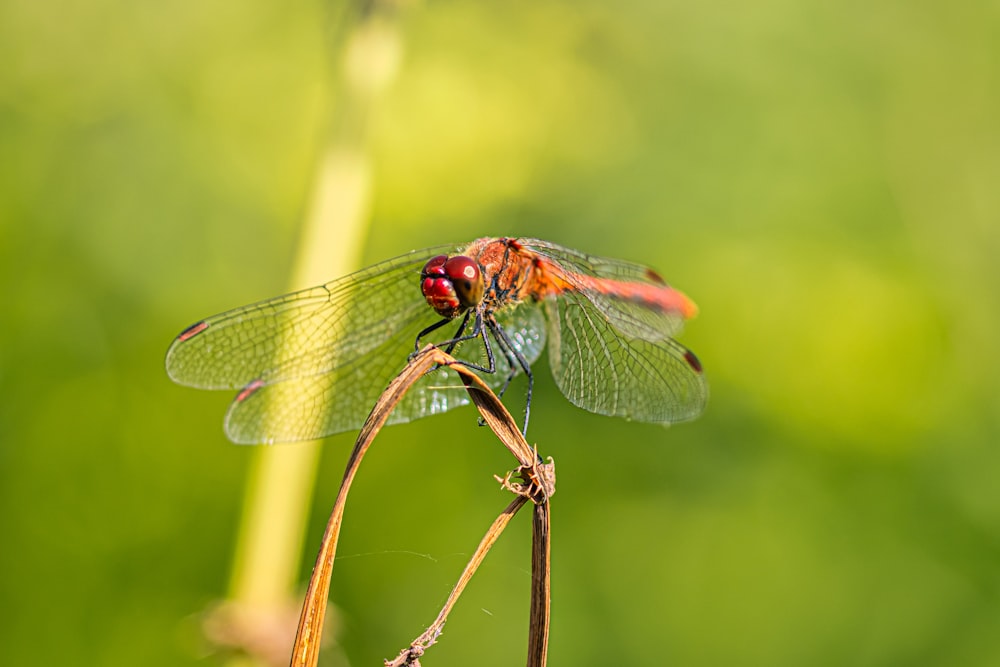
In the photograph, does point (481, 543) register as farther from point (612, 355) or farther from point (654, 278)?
point (654, 278)

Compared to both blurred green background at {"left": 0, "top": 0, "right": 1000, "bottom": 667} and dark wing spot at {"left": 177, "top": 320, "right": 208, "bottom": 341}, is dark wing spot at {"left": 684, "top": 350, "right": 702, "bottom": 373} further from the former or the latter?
dark wing spot at {"left": 177, "top": 320, "right": 208, "bottom": 341}

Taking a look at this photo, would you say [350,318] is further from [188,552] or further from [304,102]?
[304,102]

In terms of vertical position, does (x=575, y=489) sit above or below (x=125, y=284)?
below

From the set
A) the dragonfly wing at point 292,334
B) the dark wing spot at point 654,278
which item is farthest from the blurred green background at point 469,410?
the dark wing spot at point 654,278

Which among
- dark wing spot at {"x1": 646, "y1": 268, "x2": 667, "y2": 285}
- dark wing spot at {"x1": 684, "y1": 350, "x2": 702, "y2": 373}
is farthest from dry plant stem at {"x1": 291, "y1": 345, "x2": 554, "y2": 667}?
dark wing spot at {"x1": 646, "y1": 268, "x2": 667, "y2": 285}

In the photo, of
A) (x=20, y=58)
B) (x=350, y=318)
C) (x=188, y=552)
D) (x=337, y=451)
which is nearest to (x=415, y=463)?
(x=337, y=451)
